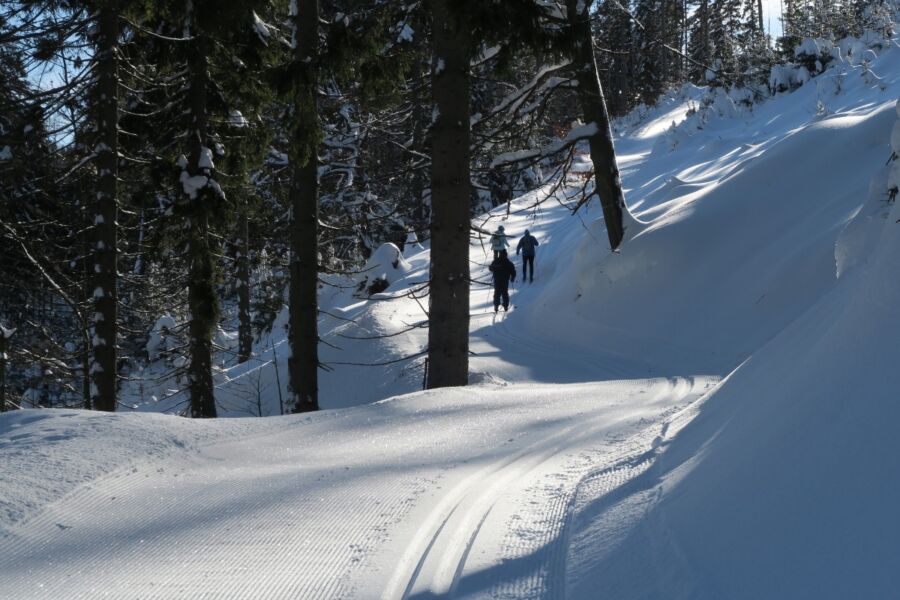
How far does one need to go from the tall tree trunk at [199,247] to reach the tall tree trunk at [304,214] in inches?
83.0

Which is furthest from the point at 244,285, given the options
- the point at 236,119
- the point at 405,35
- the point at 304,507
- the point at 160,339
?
the point at 304,507

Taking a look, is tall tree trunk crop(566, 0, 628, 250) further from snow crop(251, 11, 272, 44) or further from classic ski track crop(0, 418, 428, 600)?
classic ski track crop(0, 418, 428, 600)

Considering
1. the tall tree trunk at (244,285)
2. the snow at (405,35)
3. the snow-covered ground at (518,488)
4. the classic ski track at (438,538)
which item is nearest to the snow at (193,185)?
the snow at (405,35)

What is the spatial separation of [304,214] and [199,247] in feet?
8.19

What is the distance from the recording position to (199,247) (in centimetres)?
1239

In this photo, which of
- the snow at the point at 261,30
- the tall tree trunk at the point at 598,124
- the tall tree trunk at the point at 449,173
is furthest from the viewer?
the tall tree trunk at the point at 598,124

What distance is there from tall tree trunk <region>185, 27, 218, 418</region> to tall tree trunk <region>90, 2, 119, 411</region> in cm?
112

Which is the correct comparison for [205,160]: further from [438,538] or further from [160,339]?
[160,339]

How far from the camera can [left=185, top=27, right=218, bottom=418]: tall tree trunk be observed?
1221 centimetres

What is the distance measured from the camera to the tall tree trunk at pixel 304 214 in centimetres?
1038

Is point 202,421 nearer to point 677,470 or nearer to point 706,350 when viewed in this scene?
point 677,470

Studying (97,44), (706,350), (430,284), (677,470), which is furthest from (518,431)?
(97,44)

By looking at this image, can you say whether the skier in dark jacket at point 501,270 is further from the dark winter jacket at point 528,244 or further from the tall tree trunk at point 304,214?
the tall tree trunk at point 304,214

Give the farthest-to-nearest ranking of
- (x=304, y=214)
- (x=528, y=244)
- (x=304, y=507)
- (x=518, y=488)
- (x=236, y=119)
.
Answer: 1. (x=528, y=244)
2. (x=236, y=119)
3. (x=304, y=214)
4. (x=518, y=488)
5. (x=304, y=507)
